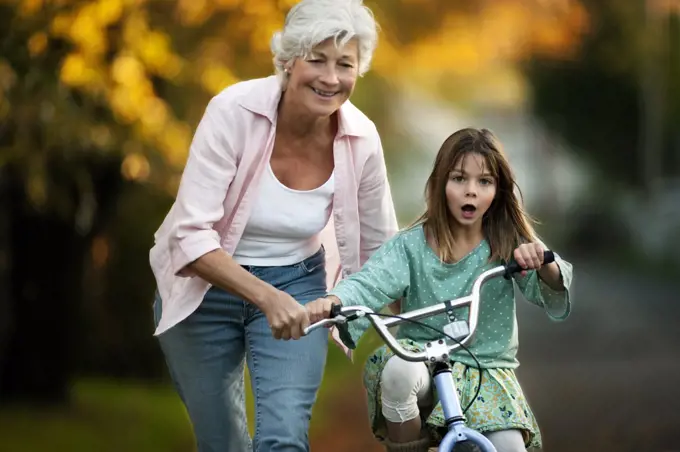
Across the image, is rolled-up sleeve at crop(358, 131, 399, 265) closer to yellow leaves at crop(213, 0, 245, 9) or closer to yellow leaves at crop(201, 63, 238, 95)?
yellow leaves at crop(201, 63, 238, 95)

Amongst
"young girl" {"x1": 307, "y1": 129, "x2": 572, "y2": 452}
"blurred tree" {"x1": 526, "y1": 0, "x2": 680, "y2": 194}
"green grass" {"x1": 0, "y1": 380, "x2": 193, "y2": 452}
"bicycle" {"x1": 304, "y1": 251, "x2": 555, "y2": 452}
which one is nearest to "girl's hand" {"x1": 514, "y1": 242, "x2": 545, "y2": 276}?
"young girl" {"x1": 307, "y1": 129, "x2": 572, "y2": 452}

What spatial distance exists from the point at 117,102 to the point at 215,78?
0.54 metres

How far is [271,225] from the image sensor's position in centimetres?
344

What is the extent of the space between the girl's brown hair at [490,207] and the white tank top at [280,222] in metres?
0.30

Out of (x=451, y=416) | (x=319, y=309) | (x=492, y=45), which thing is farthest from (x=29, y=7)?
(x=451, y=416)

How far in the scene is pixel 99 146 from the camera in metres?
6.33

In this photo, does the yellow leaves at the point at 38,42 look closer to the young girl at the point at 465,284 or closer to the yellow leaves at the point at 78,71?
the yellow leaves at the point at 78,71

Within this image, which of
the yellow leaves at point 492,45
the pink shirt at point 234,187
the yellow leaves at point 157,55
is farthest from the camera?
the yellow leaves at point 492,45

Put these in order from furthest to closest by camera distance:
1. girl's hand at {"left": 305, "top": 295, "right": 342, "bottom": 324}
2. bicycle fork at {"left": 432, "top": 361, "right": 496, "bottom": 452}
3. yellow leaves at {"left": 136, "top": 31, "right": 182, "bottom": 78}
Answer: yellow leaves at {"left": 136, "top": 31, "right": 182, "bottom": 78}
girl's hand at {"left": 305, "top": 295, "right": 342, "bottom": 324}
bicycle fork at {"left": 432, "top": 361, "right": 496, "bottom": 452}

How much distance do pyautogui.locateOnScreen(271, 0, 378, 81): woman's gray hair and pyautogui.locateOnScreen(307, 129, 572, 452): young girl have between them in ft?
1.15

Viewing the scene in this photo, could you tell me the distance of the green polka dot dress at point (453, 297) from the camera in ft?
10.4

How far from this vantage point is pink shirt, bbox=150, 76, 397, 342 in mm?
3348

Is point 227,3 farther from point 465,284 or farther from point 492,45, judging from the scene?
point 465,284

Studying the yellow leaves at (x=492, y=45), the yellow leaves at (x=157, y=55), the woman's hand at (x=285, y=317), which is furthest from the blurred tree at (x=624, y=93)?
the woman's hand at (x=285, y=317)
